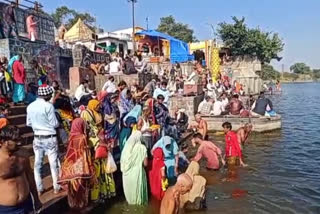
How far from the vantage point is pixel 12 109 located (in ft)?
33.6

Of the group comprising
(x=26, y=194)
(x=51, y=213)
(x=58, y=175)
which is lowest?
(x=51, y=213)

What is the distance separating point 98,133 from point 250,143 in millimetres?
9484

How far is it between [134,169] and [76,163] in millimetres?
1297

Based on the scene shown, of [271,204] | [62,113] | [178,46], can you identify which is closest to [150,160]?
[62,113]

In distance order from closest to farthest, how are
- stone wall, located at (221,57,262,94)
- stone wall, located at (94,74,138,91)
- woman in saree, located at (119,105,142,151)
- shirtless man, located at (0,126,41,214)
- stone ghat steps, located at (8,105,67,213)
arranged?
shirtless man, located at (0,126,41,214) < stone ghat steps, located at (8,105,67,213) < woman in saree, located at (119,105,142,151) < stone wall, located at (94,74,138,91) < stone wall, located at (221,57,262,94)

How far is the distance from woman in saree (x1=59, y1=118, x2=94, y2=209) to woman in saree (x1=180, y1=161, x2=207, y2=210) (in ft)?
6.35

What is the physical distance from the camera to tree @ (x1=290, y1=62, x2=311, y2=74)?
14638 cm

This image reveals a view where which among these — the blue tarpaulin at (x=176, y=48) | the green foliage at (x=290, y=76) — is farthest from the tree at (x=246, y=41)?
the green foliage at (x=290, y=76)

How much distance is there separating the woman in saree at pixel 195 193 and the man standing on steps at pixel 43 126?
2501mm

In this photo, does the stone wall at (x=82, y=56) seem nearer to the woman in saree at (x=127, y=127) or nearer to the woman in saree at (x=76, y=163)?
the woman in saree at (x=127, y=127)

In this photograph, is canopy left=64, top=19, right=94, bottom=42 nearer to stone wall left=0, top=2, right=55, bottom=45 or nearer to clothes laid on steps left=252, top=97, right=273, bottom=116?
stone wall left=0, top=2, right=55, bottom=45

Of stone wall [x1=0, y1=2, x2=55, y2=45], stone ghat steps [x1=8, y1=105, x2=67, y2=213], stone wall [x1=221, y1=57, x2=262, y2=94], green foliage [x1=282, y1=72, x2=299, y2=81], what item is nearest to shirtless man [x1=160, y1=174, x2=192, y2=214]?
stone ghat steps [x1=8, y1=105, x2=67, y2=213]

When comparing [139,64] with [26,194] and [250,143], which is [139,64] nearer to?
[250,143]

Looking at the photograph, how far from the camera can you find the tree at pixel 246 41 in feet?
149
